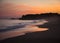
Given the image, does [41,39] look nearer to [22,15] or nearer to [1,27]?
[22,15]

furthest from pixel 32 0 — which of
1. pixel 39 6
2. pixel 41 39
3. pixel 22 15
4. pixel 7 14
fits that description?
pixel 41 39

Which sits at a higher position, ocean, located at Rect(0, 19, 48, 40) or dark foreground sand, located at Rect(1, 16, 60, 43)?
ocean, located at Rect(0, 19, 48, 40)

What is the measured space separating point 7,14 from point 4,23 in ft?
0.39

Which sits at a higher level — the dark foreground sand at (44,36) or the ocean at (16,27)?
the ocean at (16,27)

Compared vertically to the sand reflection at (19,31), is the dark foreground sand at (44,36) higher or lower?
lower

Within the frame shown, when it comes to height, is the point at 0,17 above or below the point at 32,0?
below

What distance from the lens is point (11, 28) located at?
1.57 meters

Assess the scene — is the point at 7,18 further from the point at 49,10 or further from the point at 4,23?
the point at 49,10

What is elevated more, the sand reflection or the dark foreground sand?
the sand reflection

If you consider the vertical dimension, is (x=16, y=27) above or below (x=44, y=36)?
above

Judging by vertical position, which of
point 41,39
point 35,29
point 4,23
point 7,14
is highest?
point 7,14

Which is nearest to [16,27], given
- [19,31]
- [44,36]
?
[19,31]

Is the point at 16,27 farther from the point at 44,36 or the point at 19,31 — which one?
the point at 44,36

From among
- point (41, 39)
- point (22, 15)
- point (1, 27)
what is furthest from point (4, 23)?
point (41, 39)
